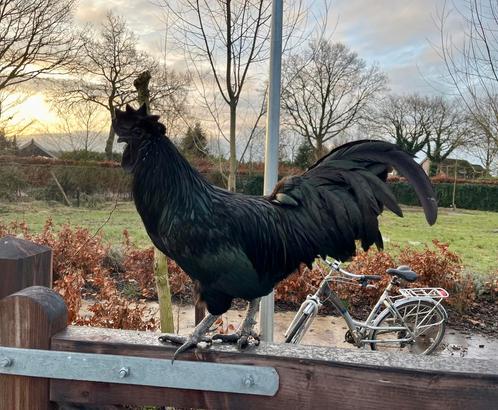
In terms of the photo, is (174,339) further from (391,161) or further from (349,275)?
(349,275)

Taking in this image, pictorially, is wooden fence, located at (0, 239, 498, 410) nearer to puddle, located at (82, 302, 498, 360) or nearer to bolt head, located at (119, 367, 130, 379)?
bolt head, located at (119, 367, 130, 379)

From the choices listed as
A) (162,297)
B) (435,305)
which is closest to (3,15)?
(162,297)

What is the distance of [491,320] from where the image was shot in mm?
6109

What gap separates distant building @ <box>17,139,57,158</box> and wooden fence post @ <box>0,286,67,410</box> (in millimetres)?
14891

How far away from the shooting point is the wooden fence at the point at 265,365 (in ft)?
3.38

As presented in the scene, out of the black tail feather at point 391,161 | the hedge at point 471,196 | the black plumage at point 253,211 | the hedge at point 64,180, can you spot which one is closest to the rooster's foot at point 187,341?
the black plumage at point 253,211

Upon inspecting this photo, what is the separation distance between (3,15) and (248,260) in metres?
12.7

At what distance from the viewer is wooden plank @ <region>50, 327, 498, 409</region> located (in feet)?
3.36

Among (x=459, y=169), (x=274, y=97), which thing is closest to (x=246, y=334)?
(x=274, y=97)

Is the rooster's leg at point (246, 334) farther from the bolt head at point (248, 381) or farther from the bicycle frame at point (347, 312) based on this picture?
the bicycle frame at point (347, 312)

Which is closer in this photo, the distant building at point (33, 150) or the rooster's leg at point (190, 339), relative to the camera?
the rooster's leg at point (190, 339)

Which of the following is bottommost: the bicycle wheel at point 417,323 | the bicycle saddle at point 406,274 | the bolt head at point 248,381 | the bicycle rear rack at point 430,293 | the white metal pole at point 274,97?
A: the bicycle wheel at point 417,323

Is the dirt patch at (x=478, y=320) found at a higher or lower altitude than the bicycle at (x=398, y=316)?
lower

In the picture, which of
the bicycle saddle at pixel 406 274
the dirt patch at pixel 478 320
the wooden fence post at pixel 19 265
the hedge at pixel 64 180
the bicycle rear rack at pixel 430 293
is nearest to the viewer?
the wooden fence post at pixel 19 265
